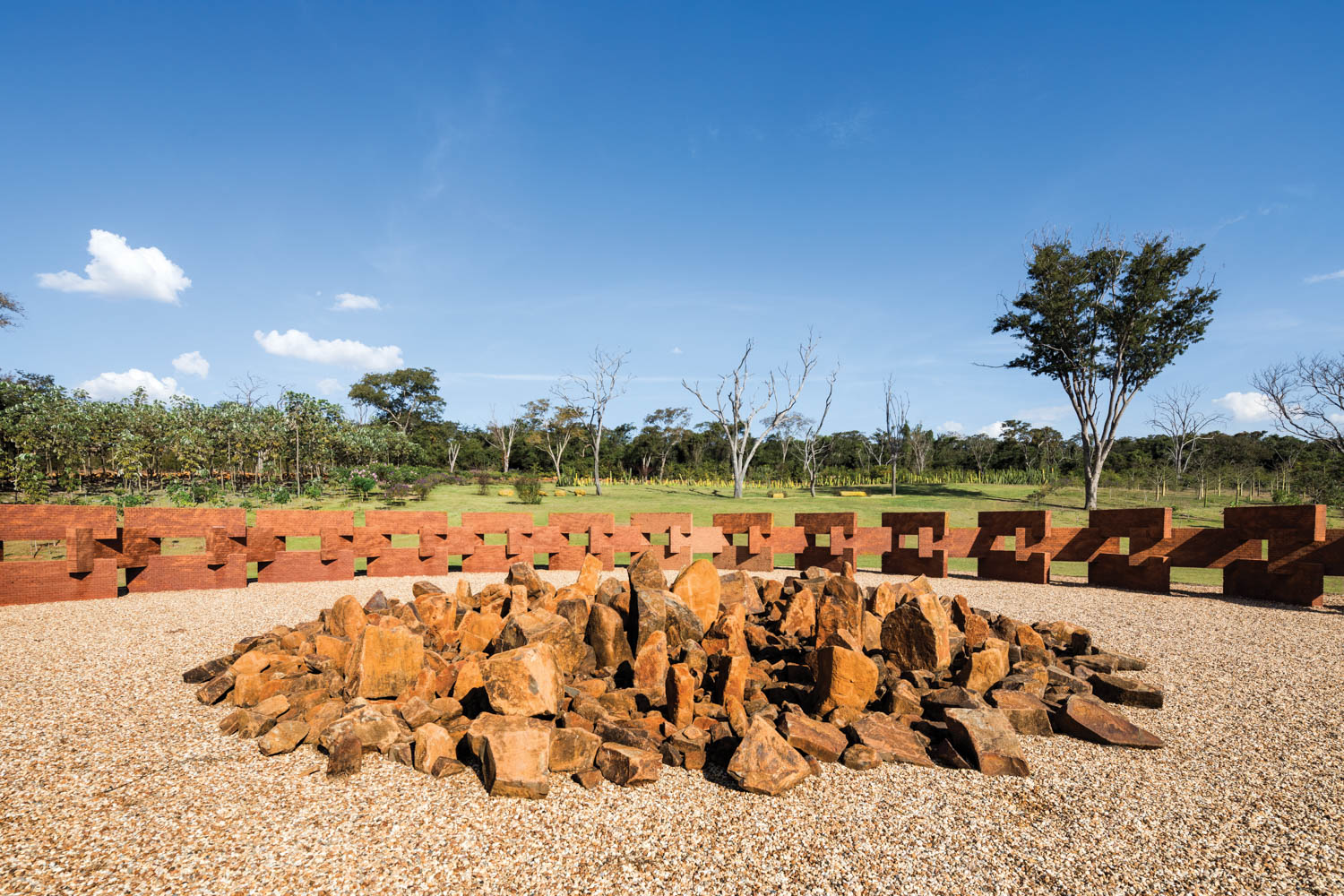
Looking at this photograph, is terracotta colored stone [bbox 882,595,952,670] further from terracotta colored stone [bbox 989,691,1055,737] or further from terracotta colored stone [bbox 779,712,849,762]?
terracotta colored stone [bbox 779,712,849,762]

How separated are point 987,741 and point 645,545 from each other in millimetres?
6844

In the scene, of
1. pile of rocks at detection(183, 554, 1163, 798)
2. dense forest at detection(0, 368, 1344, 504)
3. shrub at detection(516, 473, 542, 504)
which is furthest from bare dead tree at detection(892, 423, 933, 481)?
pile of rocks at detection(183, 554, 1163, 798)

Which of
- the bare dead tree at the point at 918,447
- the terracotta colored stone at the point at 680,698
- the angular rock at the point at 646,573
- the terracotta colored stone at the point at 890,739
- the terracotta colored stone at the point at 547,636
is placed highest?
the bare dead tree at the point at 918,447

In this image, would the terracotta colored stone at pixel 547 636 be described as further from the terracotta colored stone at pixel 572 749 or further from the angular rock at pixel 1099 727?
the angular rock at pixel 1099 727

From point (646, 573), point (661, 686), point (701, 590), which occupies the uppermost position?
point (646, 573)

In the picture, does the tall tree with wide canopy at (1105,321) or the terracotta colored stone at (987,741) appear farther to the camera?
the tall tree with wide canopy at (1105,321)

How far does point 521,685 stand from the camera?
364cm

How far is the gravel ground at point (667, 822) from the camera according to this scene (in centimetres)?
246

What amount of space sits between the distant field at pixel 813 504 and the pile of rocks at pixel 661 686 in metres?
8.14

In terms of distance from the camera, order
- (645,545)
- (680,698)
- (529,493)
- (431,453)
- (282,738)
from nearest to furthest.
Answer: (282,738), (680,698), (645,545), (529,493), (431,453)

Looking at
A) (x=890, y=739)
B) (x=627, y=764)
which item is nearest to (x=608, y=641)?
(x=627, y=764)

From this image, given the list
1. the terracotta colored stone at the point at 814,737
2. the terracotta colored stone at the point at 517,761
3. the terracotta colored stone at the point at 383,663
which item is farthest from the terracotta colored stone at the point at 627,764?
the terracotta colored stone at the point at 383,663

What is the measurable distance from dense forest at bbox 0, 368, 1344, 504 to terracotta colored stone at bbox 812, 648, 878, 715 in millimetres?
18423

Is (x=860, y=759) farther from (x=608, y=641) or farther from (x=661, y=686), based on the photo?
(x=608, y=641)
